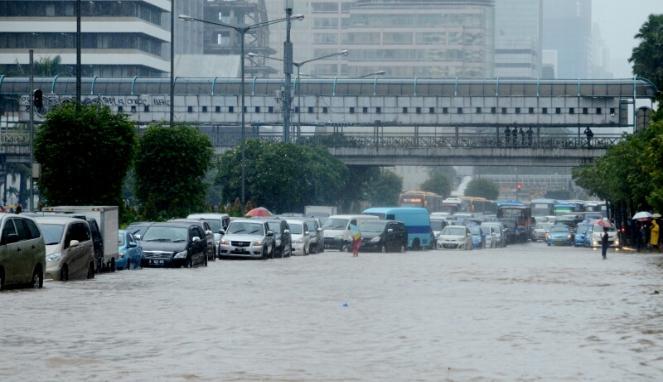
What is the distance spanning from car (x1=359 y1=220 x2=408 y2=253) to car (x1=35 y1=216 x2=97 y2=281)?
36669 mm

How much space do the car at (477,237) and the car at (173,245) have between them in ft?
156

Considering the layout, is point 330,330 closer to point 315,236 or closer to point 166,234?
point 166,234

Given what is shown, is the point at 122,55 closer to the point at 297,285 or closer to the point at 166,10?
the point at 166,10

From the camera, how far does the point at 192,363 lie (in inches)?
658

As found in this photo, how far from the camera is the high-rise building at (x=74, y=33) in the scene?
6171 inches

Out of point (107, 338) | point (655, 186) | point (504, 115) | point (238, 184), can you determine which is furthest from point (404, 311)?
point (504, 115)

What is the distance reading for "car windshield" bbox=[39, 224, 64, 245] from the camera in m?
34.3

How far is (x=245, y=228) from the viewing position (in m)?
56.0

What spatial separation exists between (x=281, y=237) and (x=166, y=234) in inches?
534

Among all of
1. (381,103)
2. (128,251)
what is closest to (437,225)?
(381,103)

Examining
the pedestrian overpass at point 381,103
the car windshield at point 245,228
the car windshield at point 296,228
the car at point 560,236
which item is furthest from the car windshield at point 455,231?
the car windshield at point 245,228

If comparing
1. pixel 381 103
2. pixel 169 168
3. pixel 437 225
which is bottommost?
pixel 437 225

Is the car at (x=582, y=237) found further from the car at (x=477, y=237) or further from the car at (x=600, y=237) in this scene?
the car at (x=477, y=237)

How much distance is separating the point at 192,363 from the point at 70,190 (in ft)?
117
